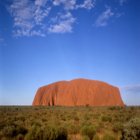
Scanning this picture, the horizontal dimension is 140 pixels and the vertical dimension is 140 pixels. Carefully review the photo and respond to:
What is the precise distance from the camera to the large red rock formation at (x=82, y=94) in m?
76.9

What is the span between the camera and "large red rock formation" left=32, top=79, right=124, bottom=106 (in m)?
76.9

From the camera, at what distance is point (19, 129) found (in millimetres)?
10641

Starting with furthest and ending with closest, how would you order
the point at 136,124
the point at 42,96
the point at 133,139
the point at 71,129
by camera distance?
the point at 42,96, the point at 71,129, the point at 136,124, the point at 133,139

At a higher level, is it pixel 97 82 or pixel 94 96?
pixel 97 82

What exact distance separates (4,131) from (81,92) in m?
71.2

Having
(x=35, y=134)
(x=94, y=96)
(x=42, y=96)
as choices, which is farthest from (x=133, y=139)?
(x=42, y=96)

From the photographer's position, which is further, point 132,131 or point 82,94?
point 82,94

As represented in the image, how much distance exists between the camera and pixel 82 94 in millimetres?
79938

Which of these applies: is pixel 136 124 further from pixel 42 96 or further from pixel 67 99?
pixel 42 96

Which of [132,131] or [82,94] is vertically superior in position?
[82,94]

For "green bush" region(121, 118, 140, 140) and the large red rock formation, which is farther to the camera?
the large red rock formation

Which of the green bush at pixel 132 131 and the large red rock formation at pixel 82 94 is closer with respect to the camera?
the green bush at pixel 132 131

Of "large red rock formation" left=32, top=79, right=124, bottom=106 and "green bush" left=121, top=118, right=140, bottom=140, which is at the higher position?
"large red rock formation" left=32, top=79, right=124, bottom=106

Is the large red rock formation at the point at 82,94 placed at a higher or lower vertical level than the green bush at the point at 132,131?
higher
